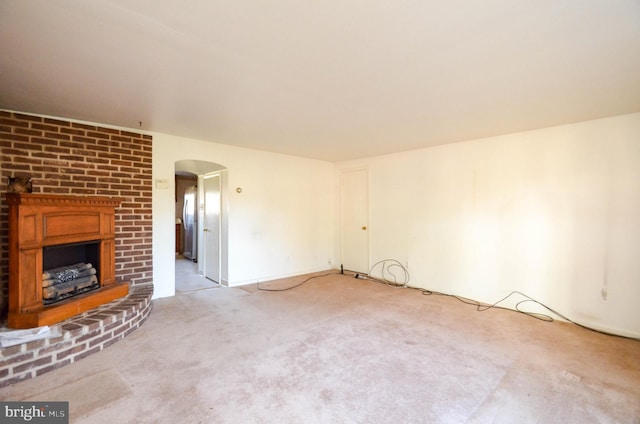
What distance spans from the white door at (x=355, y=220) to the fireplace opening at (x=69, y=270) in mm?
4323

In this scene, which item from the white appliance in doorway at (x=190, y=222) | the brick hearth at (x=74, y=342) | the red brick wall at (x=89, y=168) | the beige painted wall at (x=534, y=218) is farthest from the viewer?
the white appliance in doorway at (x=190, y=222)

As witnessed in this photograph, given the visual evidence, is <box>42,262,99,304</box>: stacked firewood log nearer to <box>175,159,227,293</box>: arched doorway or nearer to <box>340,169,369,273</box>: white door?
<box>175,159,227,293</box>: arched doorway

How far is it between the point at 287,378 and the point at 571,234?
3.70m

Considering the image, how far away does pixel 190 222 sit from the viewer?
781cm

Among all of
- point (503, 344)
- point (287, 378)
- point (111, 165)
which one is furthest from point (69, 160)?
point (503, 344)

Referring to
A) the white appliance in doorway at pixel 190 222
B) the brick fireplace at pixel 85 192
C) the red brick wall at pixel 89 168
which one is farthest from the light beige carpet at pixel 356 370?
the white appliance in doorway at pixel 190 222

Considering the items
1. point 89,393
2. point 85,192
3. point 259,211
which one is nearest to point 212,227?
point 259,211

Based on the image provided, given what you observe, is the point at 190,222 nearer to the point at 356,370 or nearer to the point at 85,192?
the point at 85,192

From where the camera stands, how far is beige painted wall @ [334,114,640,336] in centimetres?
311

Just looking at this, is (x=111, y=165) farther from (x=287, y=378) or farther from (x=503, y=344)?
(x=503, y=344)

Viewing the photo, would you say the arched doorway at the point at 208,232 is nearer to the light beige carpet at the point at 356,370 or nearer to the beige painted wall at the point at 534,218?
the light beige carpet at the point at 356,370

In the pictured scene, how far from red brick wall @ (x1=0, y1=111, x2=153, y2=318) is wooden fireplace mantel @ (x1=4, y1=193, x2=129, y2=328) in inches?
21.6

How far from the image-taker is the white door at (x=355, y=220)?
18.9 feet

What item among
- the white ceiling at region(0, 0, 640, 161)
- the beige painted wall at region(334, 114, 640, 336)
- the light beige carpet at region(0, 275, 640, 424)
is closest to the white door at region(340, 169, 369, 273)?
the beige painted wall at region(334, 114, 640, 336)
